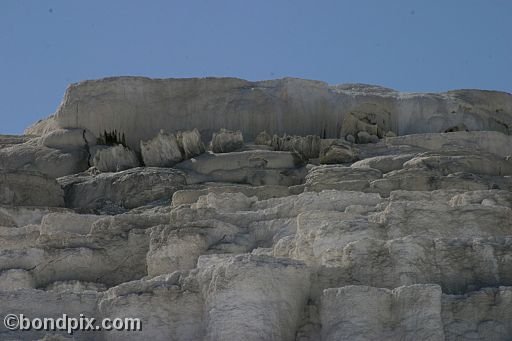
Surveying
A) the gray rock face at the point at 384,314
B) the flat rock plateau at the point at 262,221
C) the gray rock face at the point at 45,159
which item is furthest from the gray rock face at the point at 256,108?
the gray rock face at the point at 384,314

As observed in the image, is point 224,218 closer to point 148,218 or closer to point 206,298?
point 148,218

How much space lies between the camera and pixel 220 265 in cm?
1230

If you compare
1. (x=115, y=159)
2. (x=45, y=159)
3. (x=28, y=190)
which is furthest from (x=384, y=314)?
(x=45, y=159)

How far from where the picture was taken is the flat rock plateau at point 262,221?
39.2ft

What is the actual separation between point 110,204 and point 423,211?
321 inches

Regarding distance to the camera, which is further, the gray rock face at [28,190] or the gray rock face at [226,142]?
the gray rock face at [226,142]

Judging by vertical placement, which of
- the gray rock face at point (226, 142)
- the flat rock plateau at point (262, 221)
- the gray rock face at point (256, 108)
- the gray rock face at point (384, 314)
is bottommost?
the gray rock face at point (384, 314)

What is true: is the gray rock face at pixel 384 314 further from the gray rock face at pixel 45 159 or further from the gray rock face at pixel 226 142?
the gray rock face at pixel 45 159

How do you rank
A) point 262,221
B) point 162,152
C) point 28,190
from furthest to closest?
point 162,152, point 28,190, point 262,221

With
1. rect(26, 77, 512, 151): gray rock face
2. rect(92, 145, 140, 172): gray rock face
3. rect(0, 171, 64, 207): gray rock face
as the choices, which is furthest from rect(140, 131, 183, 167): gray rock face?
rect(26, 77, 512, 151): gray rock face

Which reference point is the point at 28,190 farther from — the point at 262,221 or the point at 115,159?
the point at 262,221

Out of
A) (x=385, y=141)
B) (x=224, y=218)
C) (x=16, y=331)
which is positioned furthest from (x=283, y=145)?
(x=16, y=331)

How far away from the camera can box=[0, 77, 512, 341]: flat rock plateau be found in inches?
470

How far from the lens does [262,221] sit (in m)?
15.5
